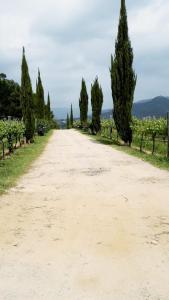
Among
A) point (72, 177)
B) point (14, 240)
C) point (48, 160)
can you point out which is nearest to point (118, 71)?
point (48, 160)

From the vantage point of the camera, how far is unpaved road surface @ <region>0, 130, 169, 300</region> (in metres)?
4.64

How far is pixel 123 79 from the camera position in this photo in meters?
27.3

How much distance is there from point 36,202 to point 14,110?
201 ft

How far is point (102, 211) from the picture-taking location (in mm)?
7918

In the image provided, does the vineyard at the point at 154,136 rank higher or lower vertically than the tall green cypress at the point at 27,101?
lower

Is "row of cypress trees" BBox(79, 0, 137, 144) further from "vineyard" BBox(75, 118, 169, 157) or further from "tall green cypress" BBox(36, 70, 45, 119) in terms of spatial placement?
"tall green cypress" BBox(36, 70, 45, 119)

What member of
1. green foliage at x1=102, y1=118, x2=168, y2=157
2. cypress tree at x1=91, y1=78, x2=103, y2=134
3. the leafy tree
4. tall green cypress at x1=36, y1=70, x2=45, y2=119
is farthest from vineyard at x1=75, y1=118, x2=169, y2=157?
the leafy tree

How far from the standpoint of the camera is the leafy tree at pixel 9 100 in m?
68.6

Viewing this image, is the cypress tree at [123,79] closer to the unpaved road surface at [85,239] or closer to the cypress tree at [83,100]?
the unpaved road surface at [85,239]

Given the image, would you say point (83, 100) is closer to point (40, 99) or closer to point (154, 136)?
point (40, 99)

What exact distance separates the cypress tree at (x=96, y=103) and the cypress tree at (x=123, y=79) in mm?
13815

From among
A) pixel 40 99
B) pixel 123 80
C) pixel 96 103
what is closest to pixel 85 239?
pixel 123 80

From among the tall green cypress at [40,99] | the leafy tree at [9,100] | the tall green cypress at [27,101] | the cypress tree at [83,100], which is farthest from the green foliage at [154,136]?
the leafy tree at [9,100]

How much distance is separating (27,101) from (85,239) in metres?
23.7
